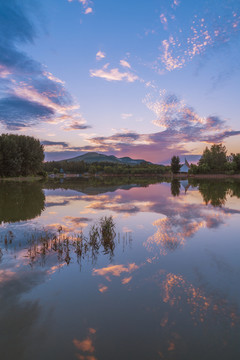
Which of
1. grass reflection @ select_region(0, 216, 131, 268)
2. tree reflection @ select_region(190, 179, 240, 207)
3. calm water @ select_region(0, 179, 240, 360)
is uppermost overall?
tree reflection @ select_region(190, 179, 240, 207)

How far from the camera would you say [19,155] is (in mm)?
84875

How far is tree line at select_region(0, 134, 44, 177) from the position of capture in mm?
81562

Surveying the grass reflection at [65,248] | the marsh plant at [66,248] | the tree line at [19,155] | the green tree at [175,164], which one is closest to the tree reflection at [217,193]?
the grass reflection at [65,248]

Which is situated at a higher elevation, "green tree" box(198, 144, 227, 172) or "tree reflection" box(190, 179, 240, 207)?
"green tree" box(198, 144, 227, 172)

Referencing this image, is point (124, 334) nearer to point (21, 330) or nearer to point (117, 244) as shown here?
point (21, 330)

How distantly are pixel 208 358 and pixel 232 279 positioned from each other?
4.54 metres

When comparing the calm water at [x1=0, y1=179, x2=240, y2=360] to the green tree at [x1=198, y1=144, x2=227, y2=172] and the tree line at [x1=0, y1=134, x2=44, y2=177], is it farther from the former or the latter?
the green tree at [x1=198, y1=144, x2=227, y2=172]

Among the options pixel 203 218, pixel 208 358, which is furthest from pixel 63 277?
pixel 203 218

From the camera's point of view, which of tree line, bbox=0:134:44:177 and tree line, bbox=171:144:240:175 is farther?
tree line, bbox=171:144:240:175

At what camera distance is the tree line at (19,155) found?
8156 cm

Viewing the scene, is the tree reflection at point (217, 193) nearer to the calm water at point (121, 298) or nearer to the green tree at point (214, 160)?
the calm water at point (121, 298)

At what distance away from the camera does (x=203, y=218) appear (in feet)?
67.5

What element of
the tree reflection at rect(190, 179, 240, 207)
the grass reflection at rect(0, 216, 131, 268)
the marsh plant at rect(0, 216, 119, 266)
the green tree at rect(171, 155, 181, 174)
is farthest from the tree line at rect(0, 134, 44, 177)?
the green tree at rect(171, 155, 181, 174)

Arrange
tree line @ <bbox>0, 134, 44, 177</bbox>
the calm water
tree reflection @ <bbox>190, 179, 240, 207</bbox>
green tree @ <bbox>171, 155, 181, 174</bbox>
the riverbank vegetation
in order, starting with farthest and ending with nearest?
green tree @ <bbox>171, 155, 181, 174</bbox> → the riverbank vegetation → tree line @ <bbox>0, 134, 44, 177</bbox> → tree reflection @ <bbox>190, 179, 240, 207</bbox> → the calm water
